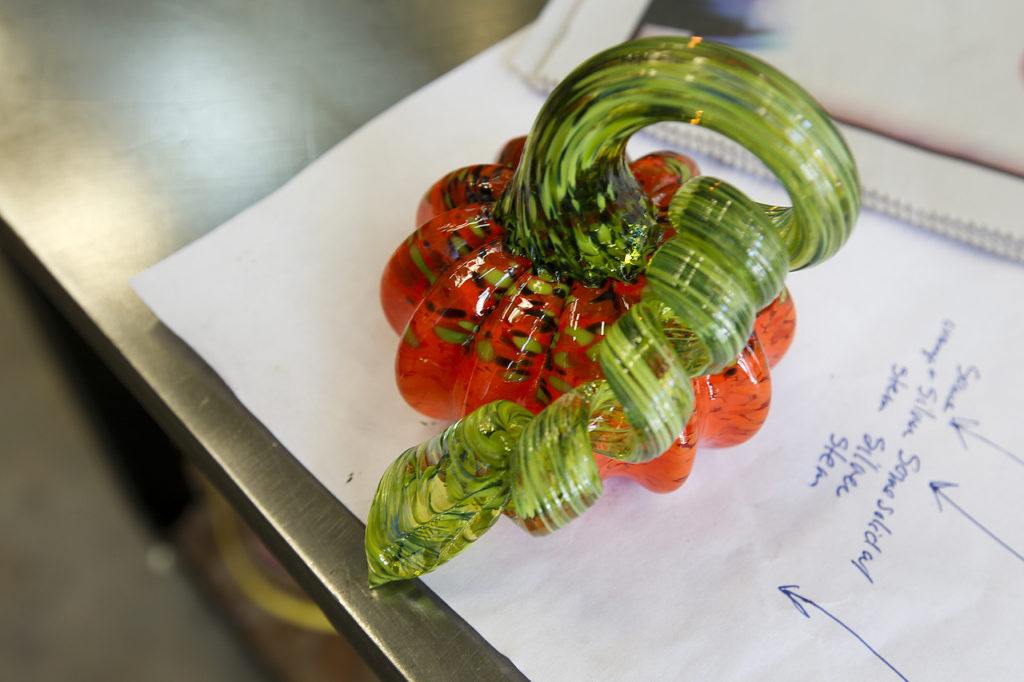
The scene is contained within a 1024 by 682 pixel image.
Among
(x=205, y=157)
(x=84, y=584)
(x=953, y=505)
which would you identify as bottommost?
(x=84, y=584)

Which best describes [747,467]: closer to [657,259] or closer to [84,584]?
[657,259]

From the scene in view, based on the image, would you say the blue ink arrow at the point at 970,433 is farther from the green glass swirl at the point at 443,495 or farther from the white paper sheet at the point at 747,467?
the green glass swirl at the point at 443,495

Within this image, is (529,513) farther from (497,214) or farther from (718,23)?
(718,23)

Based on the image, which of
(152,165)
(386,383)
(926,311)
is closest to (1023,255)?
(926,311)

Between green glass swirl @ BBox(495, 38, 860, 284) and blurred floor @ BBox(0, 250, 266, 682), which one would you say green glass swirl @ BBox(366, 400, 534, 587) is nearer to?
green glass swirl @ BBox(495, 38, 860, 284)

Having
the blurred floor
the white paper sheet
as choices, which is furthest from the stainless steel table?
the blurred floor

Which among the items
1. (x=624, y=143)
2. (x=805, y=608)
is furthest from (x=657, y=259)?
(x=805, y=608)

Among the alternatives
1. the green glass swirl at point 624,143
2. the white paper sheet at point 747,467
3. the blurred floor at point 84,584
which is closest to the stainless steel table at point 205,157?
the white paper sheet at point 747,467
